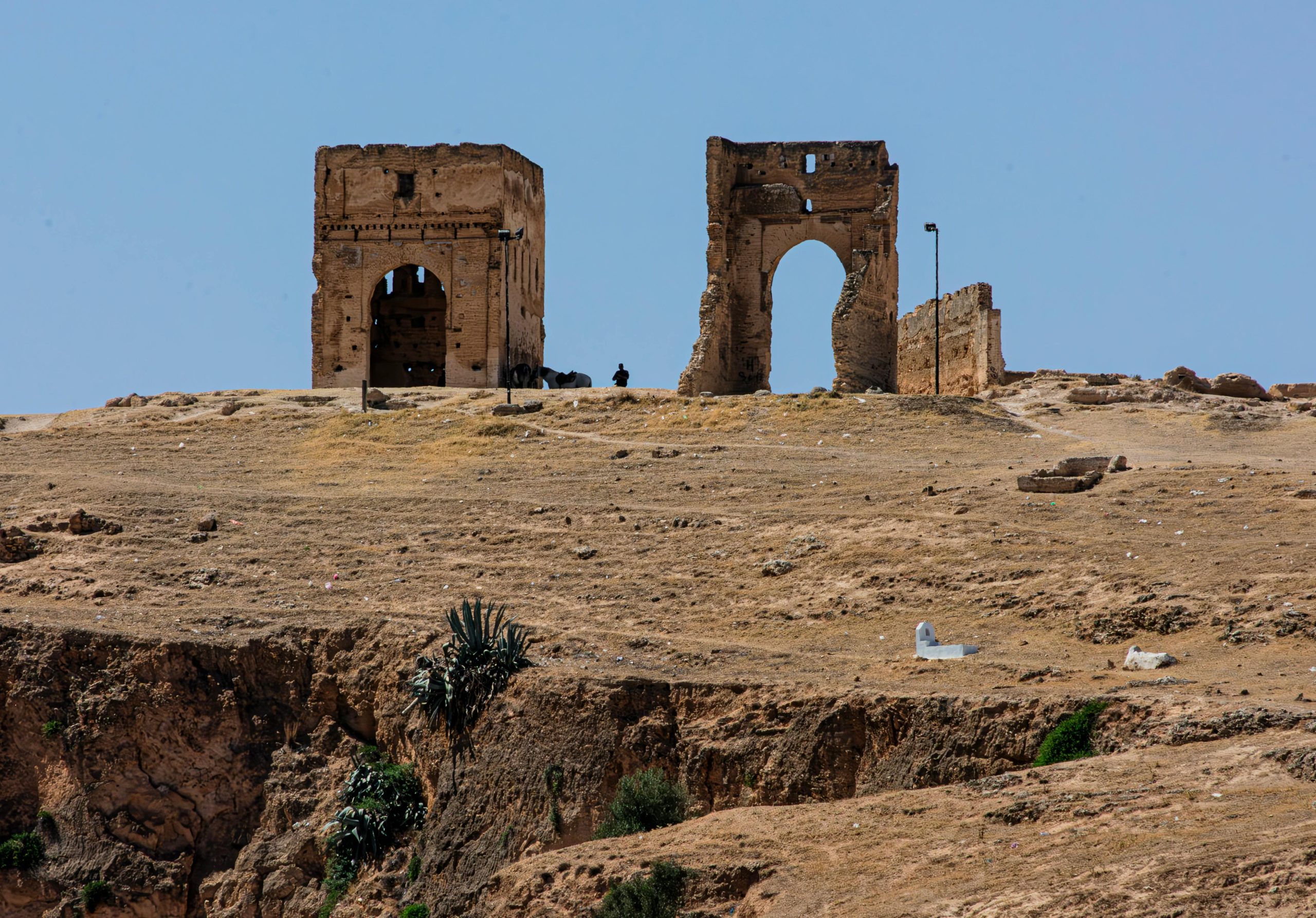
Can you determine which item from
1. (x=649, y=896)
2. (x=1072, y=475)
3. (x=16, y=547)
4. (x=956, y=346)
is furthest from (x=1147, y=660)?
(x=956, y=346)

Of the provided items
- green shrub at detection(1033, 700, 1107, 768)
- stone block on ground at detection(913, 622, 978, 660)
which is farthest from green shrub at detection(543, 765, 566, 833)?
green shrub at detection(1033, 700, 1107, 768)

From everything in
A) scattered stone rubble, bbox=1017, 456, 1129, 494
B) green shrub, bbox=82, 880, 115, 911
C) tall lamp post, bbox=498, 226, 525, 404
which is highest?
tall lamp post, bbox=498, 226, 525, 404

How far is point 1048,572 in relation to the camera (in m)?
18.0

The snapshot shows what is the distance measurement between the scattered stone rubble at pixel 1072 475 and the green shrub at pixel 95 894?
36.8 ft

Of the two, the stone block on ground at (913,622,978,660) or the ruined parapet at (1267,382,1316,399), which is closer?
the stone block on ground at (913,622,978,660)

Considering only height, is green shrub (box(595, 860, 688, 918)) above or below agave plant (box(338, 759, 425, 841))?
above

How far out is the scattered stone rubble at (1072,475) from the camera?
835 inches

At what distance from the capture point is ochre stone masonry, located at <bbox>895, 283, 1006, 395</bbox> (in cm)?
3250

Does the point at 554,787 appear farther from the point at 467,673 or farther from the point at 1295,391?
the point at 1295,391

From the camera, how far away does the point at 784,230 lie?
106 ft

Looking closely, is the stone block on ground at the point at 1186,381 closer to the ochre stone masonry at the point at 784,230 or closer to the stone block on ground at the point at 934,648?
the ochre stone masonry at the point at 784,230

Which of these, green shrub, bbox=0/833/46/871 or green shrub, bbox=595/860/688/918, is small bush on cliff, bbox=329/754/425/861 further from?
green shrub, bbox=595/860/688/918

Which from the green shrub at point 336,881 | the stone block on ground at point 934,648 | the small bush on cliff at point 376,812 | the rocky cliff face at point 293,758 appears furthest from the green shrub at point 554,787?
the stone block on ground at point 934,648

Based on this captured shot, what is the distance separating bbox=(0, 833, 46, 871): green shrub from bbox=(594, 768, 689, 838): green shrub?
6.69 metres
